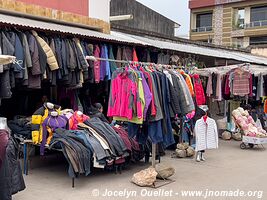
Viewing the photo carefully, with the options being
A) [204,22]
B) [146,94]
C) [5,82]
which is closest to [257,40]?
[204,22]

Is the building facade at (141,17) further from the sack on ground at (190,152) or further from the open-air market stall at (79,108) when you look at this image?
the open-air market stall at (79,108)

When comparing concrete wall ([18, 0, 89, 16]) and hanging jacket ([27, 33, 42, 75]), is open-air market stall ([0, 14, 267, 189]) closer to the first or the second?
hanging jacket ([27, 33, 42, 75])

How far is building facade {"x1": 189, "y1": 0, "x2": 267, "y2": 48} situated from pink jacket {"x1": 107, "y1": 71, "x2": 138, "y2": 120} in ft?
99.1

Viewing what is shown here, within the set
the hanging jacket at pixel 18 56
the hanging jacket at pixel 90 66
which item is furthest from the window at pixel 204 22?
the hanging jacket at pixel 18 56

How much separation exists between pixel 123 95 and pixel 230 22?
33843mm

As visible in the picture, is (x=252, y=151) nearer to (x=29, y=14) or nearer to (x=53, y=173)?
(x=53, y=173)

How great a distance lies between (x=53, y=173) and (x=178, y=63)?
5144 mm

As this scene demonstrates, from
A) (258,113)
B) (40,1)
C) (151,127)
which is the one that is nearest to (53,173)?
(151,127)

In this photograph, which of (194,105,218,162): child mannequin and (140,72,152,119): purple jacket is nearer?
(140,72,152,119): purple jacket

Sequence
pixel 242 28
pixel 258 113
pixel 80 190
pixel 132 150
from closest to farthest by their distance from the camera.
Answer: pixel 80 190 → pixel 132 150 → pixel 258 113 → pixel 242 28

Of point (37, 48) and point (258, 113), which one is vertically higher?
point (37, 48)

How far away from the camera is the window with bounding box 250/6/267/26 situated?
35.3m

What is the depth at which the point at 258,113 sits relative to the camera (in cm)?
1128

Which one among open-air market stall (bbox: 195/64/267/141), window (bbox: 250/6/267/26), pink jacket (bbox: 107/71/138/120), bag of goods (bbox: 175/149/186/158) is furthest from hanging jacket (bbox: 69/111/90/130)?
window (bbox: 250/6/267/26)
